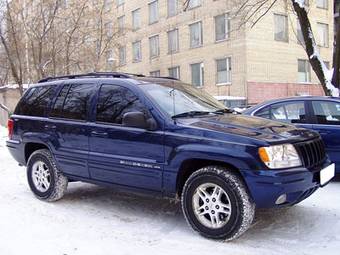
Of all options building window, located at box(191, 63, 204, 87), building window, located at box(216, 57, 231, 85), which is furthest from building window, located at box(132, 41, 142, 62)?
building window, located at box(216, 57, 231, 85)

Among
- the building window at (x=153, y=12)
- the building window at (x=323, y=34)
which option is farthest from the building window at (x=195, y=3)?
the building window at (x=323, y=34)

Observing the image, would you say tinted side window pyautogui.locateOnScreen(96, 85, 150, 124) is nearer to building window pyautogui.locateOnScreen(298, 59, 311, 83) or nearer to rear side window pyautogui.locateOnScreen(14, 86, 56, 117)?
rear side window pyautogui.locateOnScreen(14, 86, 56, 117)

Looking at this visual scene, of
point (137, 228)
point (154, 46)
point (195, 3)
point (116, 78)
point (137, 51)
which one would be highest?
point (195, 3)

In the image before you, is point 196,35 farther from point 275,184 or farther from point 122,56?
point 275,184

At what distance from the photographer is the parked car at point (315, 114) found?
762 centimetres

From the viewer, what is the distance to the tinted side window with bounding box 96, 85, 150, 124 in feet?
19.3

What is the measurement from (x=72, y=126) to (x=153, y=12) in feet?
111

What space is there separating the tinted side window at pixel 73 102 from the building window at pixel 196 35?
90.0 feet

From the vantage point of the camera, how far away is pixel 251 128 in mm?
5172

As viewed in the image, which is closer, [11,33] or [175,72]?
[11,33]

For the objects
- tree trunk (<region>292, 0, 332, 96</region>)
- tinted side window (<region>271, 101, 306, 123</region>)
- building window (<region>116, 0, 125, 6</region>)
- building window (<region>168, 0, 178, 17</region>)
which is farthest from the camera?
building window (<region>116, 0, 125, 6</region>)

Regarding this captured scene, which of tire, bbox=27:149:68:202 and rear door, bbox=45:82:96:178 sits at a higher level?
rear door, bbox=45:82:96:178

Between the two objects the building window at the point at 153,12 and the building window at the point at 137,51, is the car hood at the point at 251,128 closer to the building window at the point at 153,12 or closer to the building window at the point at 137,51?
the building window at the point at 153,12

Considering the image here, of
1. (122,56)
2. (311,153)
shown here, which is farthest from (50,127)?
(122,56)
